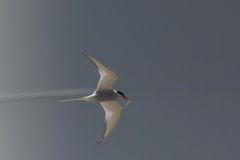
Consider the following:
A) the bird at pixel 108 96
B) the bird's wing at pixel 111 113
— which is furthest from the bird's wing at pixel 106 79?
the bird's wing at pixel 111 113

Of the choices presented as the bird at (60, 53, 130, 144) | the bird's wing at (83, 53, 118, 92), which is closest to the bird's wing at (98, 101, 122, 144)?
the bird at (60, 53, 130, 144)

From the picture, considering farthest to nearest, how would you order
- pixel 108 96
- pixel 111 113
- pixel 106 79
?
pixel 111 113 < pixel 108 96 < pixel 106 79

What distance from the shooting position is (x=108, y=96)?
557 centimetres

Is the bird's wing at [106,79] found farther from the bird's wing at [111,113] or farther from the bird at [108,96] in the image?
the bird's wing at [111,113]

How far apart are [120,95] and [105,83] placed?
0.37 m

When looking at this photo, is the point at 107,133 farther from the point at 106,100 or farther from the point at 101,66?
the point at 101,66

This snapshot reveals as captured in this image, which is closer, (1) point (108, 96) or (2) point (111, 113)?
(1) point (108, 96)

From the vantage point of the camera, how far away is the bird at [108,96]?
17.4 ft

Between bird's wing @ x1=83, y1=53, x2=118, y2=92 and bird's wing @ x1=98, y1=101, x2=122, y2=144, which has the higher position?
bird's wing @ x1=83, y1=53, x2=118, y2=92

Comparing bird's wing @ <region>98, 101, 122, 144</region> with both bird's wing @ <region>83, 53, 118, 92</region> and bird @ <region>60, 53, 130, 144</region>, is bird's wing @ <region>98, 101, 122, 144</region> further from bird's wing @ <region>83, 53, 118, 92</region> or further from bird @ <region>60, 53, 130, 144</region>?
bird's wing @ <region>83, 53, 118, 92</region>

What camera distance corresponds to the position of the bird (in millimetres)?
5309

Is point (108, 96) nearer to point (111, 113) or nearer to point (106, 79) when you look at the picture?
point (106, 79)

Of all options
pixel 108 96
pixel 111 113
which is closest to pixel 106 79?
pixel 108 96

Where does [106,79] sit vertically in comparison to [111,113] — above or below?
above
